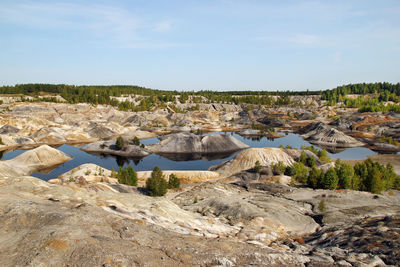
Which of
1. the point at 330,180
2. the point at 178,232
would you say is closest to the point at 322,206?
the point at 330,180

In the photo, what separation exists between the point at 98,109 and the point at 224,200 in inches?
5953

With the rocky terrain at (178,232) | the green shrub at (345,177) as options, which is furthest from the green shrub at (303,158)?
the rocky terrain at (178,232)

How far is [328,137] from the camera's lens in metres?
117

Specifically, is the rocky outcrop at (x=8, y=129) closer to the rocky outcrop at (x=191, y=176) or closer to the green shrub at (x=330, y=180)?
the rocky outcrop at (x=191, y=176)

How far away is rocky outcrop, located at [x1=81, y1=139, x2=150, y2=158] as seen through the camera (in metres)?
90.1

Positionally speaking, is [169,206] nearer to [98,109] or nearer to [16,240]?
[16,240]

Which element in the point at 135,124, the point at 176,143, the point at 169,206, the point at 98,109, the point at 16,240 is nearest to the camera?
the point at 16,240

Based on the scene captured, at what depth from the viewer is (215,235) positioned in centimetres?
2361

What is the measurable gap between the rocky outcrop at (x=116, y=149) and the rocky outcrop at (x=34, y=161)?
45.6 ft

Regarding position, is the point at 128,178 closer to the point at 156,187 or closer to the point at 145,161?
the point at 156,187

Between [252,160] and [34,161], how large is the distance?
59.2m

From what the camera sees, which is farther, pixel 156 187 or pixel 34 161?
pixel 34 161

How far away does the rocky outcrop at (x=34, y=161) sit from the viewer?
205ft

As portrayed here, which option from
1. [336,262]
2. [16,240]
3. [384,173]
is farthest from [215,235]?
[384,173]
